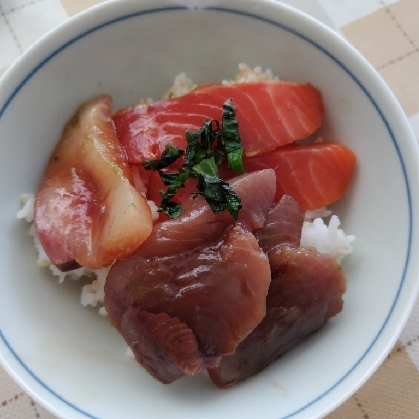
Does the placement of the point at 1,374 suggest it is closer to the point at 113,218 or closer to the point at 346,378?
the point at 113,218

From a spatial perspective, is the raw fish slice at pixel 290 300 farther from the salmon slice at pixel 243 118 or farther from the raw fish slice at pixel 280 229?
the salmon slice at pixel 243 118

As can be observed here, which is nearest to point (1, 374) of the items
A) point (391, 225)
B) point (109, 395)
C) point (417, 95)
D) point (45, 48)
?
point (109, 395)

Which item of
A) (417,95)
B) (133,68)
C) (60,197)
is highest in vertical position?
(133,68)

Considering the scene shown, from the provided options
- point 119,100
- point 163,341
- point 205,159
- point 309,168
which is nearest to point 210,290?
point 163,341

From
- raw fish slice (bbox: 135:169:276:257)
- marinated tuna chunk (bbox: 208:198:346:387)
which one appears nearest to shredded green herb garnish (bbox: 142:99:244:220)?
raw fish slice (bbox: 135:169:276:257)

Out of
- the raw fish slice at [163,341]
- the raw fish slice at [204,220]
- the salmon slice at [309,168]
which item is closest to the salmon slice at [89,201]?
the raw fish slice at [204,220]

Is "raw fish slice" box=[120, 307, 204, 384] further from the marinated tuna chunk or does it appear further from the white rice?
the white rice
